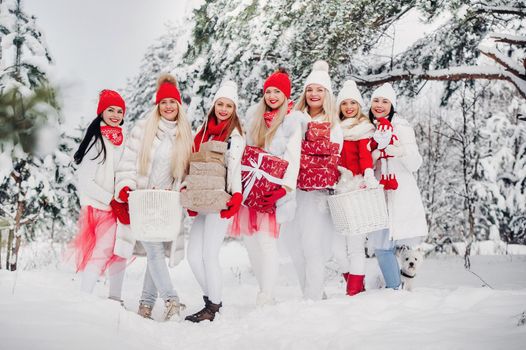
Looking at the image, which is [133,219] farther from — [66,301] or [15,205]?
[15,205]

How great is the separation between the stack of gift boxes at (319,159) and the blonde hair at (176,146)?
1.14 meters

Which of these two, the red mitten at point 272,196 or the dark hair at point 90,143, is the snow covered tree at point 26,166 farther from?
the red mitten at point 272,196

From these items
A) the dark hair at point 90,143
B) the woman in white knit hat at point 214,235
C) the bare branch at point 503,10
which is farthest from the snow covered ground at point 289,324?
the bare branch at point 503,10

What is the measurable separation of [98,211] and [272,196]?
1.74 m

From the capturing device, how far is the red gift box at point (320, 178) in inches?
175

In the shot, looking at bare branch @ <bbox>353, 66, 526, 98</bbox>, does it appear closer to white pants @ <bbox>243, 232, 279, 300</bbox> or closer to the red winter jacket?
the red winter jacket

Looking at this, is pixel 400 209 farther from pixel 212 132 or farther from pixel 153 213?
pixel 153 213

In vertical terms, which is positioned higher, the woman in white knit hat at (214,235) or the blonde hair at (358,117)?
the blonde hair at (358,117)

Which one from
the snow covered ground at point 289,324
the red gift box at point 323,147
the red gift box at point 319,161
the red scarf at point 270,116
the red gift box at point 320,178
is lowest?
the snow covered ground at point 289,324

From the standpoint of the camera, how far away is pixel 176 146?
4.51 metres

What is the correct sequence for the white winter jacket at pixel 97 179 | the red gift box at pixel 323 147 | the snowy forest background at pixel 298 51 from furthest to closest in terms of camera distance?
the snowy forest background at pixel 298 51
the white winter jacket at pixel 97 179
the red gift box at pixel 323 147

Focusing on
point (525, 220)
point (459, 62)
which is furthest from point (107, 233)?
point (525, 220)

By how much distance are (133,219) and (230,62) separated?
389cm

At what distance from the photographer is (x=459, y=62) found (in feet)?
24.9
